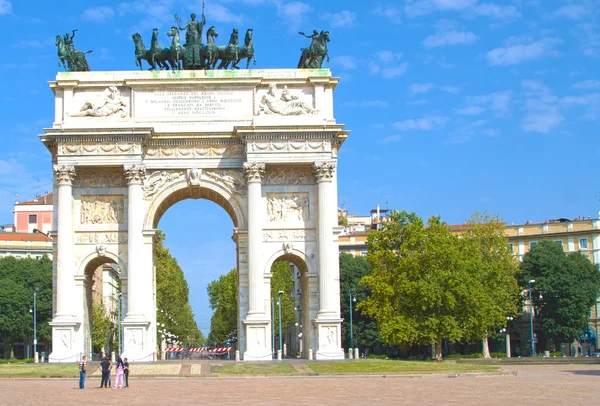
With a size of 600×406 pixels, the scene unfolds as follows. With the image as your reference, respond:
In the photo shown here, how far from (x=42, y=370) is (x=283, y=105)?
19.3m

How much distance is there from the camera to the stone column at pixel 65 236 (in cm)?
5109

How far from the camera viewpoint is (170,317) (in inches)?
4151

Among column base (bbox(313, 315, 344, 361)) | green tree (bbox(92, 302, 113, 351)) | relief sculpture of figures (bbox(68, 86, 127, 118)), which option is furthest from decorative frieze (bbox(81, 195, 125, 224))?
green tree (bbox(92, 302, 113, 351))

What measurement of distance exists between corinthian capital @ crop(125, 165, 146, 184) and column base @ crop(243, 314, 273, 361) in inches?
386

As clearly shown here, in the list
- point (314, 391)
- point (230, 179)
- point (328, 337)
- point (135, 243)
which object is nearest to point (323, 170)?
point (230, 179)

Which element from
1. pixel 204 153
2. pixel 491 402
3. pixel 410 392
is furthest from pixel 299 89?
pixel 491 402

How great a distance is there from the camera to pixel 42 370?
44.7 m

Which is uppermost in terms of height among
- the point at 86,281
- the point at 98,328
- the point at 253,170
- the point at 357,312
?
the point at 253,170

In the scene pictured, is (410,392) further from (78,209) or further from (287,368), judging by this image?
(78,209)

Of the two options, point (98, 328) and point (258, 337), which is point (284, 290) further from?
point (258, 337)

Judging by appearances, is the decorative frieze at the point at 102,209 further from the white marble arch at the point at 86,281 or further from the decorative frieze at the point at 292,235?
the decorative frieze at the point at 292,235

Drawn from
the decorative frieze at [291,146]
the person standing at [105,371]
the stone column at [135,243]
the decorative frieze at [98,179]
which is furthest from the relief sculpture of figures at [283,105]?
the person standing at [105,371]

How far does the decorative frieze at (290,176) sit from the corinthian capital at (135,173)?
22.6 ft

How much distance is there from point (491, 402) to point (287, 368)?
18885mm
